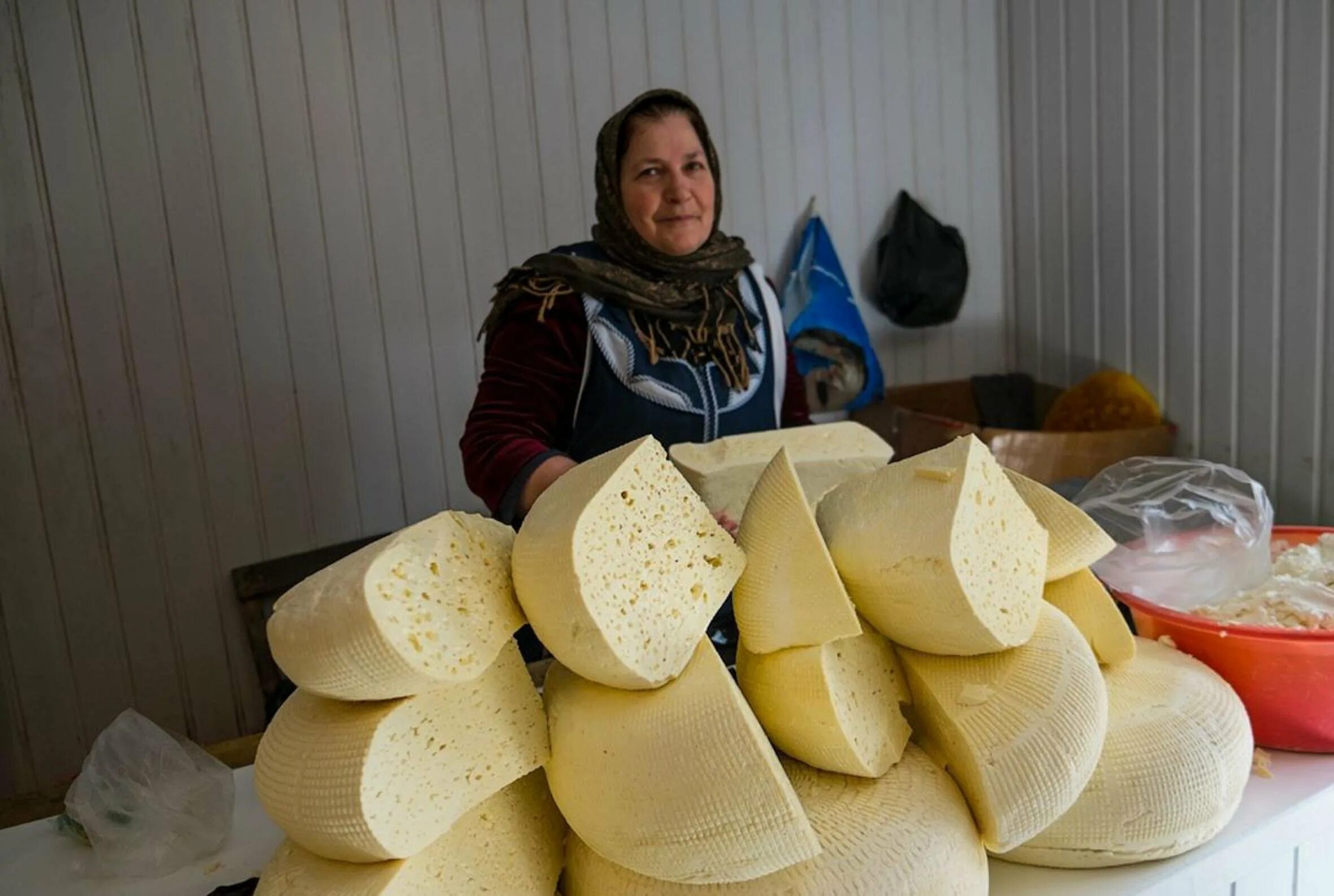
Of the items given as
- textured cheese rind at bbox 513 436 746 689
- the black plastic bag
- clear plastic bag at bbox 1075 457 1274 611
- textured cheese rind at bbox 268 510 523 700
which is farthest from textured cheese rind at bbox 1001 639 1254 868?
the black plastic bag

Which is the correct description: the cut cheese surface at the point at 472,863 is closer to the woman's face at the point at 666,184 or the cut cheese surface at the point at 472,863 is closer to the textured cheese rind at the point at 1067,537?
the textured cheese rind at the point at 1067,537

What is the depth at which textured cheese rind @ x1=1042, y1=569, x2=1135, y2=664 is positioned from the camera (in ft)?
3.31

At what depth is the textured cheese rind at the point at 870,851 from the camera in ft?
2.50

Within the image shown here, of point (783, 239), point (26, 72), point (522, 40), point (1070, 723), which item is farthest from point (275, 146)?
point (1070, 723)

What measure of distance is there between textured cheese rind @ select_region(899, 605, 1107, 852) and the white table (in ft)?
0.34

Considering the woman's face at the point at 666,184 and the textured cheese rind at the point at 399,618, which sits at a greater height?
the woman's face at the point at 666,184

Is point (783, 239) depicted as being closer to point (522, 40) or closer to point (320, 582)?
point (522, 40)

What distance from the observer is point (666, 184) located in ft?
6.11

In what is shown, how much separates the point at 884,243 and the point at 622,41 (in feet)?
3.32

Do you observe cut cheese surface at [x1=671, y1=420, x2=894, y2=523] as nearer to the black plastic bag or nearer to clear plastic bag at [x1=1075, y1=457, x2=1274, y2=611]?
clear plastic bag at [x1=1075, y1=457, x2=1274, y2=611]

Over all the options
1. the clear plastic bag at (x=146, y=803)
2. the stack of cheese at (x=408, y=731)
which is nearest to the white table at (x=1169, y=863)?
the clear plastic bag at (x=146, y=803)

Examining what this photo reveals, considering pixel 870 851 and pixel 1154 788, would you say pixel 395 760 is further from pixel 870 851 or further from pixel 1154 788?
pixel 1154 788

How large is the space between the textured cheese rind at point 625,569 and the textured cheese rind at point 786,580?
0.03m

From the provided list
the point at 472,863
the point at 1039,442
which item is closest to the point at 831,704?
the point at 472,863
